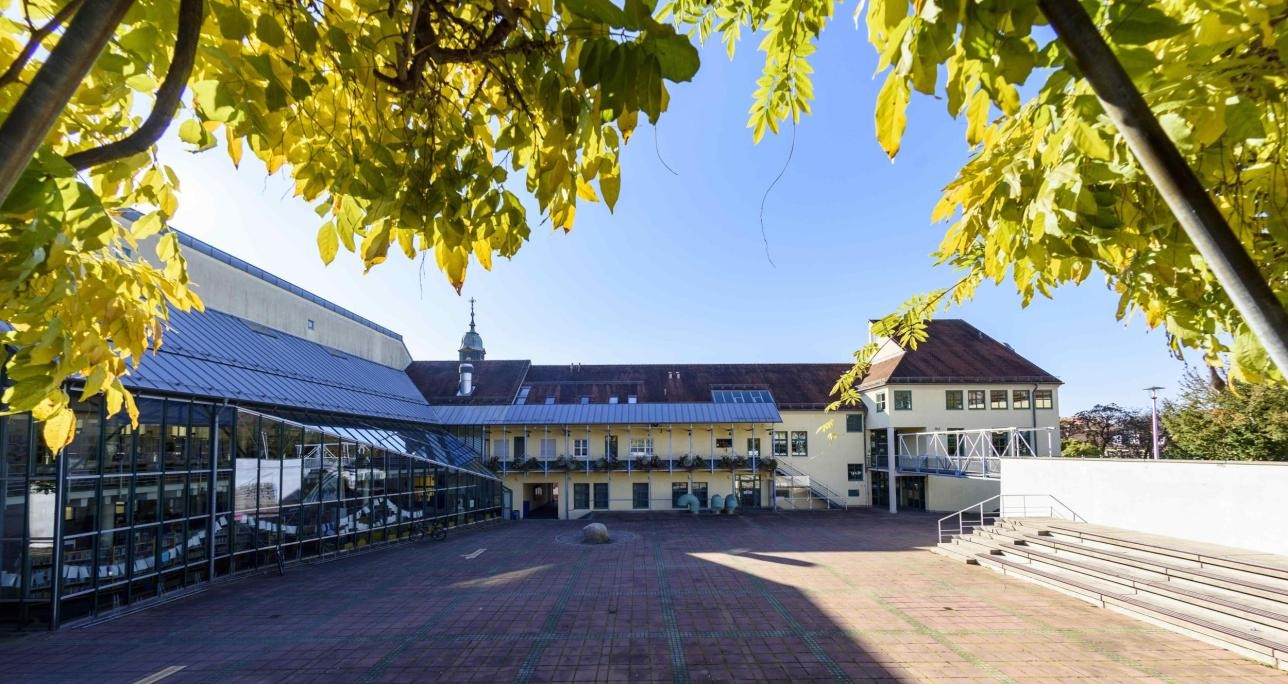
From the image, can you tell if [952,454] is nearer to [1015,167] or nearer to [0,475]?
[1015,167]

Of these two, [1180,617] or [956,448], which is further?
[956,448]

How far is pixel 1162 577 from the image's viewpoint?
11.6 metres

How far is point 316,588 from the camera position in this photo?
1397cm

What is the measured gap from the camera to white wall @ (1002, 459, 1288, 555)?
1174cm

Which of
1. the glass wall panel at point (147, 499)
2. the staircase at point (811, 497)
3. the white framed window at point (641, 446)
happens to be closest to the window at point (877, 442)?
the staircase at point (811, 497)

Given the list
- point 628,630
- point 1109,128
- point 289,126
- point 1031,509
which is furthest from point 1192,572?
point 289,126

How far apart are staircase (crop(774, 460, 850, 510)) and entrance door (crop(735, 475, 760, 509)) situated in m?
1.03

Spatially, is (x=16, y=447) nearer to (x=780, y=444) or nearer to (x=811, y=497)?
(x=780, y=444)

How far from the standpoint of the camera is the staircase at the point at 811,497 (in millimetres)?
31125

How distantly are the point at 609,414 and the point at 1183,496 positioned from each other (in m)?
22.4

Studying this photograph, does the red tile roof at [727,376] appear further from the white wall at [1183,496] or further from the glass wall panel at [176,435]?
the glass wall panel at [176,435]

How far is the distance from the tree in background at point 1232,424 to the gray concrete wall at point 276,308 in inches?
1319

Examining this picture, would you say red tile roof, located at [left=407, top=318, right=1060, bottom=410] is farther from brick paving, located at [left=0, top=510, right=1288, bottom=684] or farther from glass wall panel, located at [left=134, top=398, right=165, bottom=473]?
glass wall panel, located at [left=134, top=398, right=165, bottom=473]

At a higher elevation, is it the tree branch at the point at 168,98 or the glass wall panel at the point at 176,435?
the tree branch at the point at 168,98
